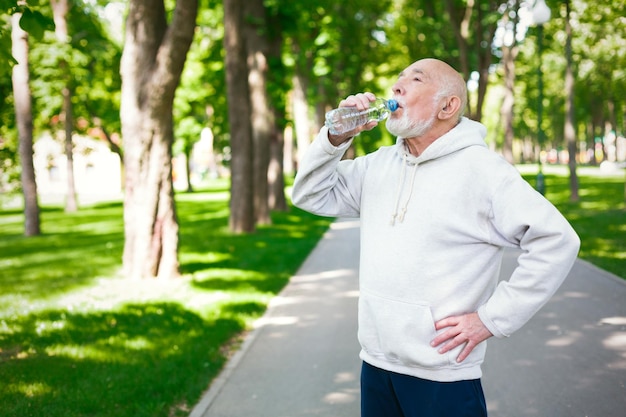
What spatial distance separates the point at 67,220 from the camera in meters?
26.0

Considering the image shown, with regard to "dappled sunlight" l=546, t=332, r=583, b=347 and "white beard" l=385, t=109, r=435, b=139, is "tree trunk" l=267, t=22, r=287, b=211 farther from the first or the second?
"white beard" l=385, t=109, r=435, b=139

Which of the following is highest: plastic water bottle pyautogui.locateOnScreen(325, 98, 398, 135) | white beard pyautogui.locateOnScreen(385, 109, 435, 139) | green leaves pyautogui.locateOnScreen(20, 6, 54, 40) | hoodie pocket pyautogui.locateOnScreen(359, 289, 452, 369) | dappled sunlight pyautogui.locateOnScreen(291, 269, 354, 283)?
green leaves pyautogui.locateOnScreen(20, 6, 54, 40)

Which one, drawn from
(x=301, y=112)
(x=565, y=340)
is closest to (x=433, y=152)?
(x=565, y=340)

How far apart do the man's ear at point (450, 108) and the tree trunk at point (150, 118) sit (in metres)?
7.66

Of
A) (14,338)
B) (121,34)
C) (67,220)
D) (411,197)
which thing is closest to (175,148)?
(121,34)

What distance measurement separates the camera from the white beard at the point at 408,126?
270cm

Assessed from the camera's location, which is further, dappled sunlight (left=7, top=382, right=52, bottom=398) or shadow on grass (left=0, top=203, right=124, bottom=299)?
shadow on grass (left=0, top=203, right=124, bottom=299)

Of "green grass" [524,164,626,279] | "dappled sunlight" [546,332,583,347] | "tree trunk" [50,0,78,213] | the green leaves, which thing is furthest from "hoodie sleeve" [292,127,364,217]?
"tree trunk" [50,0,78,213]

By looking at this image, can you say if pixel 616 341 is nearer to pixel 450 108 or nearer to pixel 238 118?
pixel 450 108

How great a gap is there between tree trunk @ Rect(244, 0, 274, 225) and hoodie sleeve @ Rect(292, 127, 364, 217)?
15.8 metres

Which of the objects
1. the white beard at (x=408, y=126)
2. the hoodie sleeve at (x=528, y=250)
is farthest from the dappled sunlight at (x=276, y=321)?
the hoodie sleeve at (x=528, y=250)

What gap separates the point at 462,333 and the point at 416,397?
0.35 meters

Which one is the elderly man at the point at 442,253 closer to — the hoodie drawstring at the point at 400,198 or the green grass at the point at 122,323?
the hoodie drawstring at the point at 400,198

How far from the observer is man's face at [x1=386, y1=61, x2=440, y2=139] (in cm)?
268
